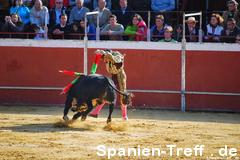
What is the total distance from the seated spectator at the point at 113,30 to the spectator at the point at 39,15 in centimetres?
118

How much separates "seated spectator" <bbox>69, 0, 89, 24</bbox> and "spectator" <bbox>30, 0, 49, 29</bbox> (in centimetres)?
50

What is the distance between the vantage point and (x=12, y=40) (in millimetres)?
14258

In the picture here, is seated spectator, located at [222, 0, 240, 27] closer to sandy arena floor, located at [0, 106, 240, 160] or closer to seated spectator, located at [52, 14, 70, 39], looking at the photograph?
sandy arena floor, located at [0, 106, 240, 160]

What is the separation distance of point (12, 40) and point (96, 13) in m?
1.77

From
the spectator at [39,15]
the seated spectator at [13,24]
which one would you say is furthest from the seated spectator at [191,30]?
the seated spectator at [13,24]

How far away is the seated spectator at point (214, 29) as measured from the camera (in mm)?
13781

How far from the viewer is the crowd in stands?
13.9 m

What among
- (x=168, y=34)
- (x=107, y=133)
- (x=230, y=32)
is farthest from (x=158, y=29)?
(x=107, y=133)

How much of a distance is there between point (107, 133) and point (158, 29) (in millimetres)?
3962

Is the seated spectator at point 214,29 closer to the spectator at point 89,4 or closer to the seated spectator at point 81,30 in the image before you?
the seated spectator at point 81,30

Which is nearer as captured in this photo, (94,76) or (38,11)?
(94,76)

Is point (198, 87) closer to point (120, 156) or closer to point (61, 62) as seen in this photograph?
point (61, 62)

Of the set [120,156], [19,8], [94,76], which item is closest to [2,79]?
[19,8]

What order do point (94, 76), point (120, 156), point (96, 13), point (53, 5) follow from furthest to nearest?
point (53, 5), point (96, 13), point (94, 76), point (120, 156)
